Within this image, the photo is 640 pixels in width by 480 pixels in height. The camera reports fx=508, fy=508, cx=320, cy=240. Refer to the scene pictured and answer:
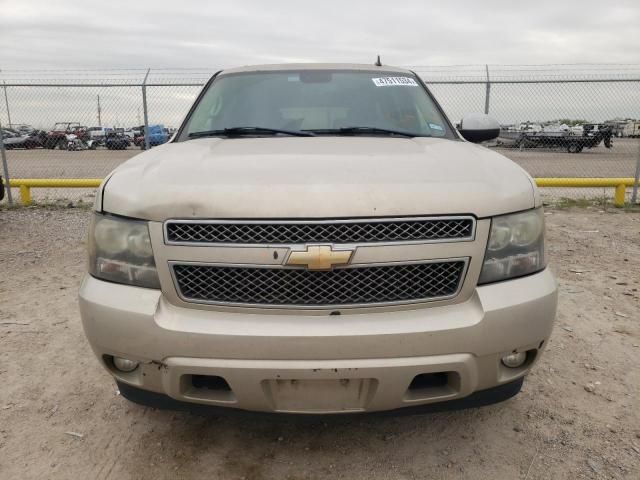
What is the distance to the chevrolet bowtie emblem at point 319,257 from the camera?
1.74m

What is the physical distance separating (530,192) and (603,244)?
4.31 meters

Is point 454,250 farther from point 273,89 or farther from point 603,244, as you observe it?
point 603,244

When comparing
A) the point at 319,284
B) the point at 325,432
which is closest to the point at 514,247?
the point at 319,284

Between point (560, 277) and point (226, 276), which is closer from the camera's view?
point (226, 276)

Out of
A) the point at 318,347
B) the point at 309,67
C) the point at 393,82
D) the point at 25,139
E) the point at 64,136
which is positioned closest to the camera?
the point at 318,347

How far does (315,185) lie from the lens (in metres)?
1.83

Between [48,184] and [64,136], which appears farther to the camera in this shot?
[64,136]

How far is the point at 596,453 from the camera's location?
2.23m

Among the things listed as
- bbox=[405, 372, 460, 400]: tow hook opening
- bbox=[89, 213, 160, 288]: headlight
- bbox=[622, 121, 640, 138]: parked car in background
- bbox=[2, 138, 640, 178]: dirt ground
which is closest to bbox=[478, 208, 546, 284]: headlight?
bbox=[405, 372, 460, 400]: tow hook opening

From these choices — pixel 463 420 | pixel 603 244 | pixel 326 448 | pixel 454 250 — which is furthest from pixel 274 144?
pixel 603 244

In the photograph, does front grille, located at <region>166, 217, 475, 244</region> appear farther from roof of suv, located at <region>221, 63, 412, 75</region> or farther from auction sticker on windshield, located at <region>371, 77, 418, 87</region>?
roof of suv, located at <region>221, 63, 412, 75</region>

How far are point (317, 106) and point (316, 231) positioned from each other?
1.56 m

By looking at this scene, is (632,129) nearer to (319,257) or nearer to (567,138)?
(567,138)

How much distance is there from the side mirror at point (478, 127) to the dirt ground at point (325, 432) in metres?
1.41
